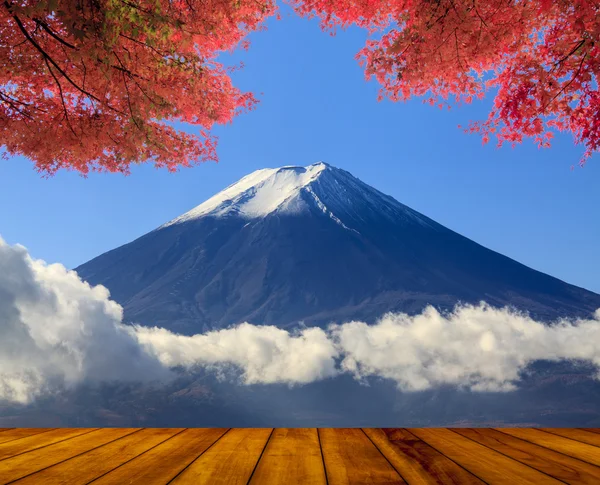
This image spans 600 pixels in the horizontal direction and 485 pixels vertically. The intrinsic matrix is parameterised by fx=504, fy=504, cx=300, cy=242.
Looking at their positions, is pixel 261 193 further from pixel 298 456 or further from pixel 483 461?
pixel 483 461

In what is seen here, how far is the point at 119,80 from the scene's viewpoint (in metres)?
6.11

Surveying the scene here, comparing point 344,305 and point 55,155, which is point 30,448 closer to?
point 55,155

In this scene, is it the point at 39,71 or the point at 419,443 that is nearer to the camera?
the point at 419,443

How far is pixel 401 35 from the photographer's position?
17.7 feet

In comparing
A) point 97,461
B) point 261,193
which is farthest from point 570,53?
point 261,193

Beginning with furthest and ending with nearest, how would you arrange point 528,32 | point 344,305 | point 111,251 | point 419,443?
1. point 111,251
2. point 344,305
3. point 528,32
4. point 419,443

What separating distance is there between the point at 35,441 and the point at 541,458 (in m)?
3.76

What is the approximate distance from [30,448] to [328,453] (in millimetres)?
2178

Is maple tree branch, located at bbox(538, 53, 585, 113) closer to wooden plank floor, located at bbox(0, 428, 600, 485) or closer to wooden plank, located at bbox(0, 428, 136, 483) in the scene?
wooden plank floor, located at bbox(0, 428, 600, 485)

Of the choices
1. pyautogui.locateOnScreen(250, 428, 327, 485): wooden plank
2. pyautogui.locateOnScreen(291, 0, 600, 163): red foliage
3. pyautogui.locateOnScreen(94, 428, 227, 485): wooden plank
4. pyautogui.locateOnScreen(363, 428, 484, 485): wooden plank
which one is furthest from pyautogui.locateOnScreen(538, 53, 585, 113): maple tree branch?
pyautogui.locateOnScreen(94, 428, 227, 485): wooden plank

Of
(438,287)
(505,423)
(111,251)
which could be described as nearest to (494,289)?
(438,287)

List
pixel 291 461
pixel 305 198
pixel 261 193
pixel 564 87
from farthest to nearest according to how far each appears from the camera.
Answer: pixel 261 193 < pixel 305 198 < pixel 564 87 < pixel 291 461

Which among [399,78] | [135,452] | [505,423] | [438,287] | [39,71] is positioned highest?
[438,287]

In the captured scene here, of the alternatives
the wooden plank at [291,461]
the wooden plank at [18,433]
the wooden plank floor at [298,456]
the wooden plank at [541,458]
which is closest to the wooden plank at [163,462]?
the wooden plank floor at [298,456]
